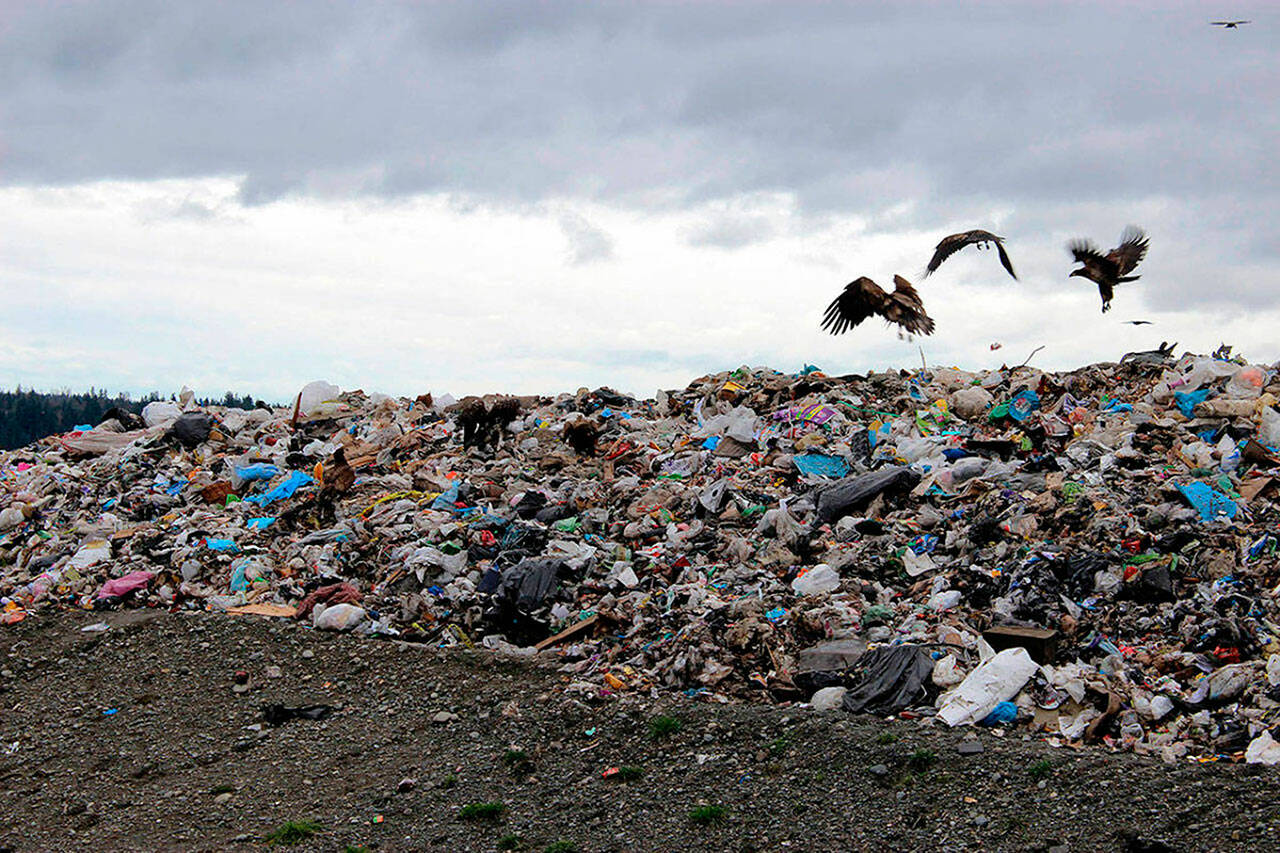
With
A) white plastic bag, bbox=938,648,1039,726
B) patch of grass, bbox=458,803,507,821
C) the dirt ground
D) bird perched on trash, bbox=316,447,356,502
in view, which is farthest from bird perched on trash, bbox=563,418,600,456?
white plastic bag, bbox=938,648,1039,726

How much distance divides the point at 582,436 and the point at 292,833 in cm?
593

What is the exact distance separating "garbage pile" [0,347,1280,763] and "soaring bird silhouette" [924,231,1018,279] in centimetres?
158

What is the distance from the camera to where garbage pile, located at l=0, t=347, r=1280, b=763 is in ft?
20.8

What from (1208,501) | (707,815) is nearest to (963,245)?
(1208,501)

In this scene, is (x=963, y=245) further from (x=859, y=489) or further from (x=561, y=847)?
(x=561, y=847)

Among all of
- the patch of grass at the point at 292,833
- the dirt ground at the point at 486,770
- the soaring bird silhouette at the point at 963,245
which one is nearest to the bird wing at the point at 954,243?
the soaring bird silhouette at the point at 963,245

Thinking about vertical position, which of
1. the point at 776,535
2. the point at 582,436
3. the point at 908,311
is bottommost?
the point at 776,535

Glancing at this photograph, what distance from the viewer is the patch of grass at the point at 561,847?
542 cm

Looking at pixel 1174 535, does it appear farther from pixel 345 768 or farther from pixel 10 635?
pixel 10 635

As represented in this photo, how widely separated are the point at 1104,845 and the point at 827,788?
136 centimetres

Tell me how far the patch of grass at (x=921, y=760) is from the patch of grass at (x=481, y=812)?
87.3 inches

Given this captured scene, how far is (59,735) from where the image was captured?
292 inches

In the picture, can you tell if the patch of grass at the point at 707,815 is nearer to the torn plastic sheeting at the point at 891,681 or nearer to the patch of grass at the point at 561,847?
the patch of grass at the point at 561,847

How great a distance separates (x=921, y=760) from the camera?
5.58 m
